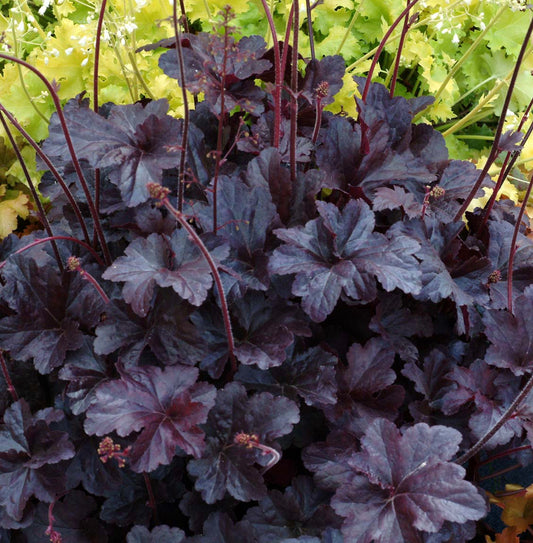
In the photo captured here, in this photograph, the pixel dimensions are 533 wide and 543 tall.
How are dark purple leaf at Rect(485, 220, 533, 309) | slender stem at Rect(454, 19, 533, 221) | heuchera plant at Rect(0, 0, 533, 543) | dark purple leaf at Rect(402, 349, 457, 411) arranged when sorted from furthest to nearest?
dark purple leaf at Rect(485, 220, 533, 309)
dark purple leaf at Rect(402, 349, 457, 411)
slender stem at Rect(454, 19, 533, 221)
heuchera plant at Rect(0, 0, 533, 543)

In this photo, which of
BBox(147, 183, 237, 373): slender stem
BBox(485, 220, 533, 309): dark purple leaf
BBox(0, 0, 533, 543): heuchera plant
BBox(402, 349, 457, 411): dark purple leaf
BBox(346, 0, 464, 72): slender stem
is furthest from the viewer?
BBox(346, 0, 464, 72): slender stem

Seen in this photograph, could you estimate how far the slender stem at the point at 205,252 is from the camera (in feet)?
2.73

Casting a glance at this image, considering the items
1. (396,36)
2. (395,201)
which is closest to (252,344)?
(395,201)

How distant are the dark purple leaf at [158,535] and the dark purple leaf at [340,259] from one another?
44cm

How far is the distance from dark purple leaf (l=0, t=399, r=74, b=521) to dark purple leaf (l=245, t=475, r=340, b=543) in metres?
0.35

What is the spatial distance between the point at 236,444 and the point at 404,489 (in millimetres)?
292

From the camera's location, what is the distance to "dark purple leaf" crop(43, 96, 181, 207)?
1099 mm

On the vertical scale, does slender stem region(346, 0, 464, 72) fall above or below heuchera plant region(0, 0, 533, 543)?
above

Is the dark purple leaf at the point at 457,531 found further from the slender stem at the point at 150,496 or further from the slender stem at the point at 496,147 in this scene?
the slender stem at the point at 496,147

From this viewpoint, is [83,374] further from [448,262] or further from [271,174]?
[448,262]

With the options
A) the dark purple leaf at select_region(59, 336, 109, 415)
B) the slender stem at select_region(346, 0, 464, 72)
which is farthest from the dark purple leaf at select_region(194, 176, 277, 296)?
the slender stem at select_region(346, 0, 464, 72)

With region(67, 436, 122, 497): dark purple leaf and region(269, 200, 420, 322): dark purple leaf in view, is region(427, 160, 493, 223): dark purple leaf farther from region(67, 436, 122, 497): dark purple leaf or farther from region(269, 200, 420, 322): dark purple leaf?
region(67, 436, 122, 497): dark purple leaf

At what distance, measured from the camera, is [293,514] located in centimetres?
110

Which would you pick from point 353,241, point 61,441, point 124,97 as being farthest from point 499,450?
point 124,97
